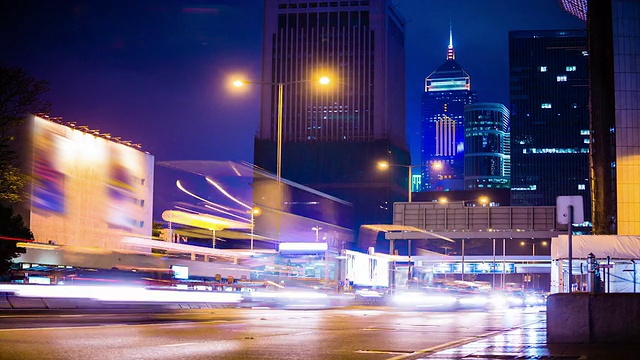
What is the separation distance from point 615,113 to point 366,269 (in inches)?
924

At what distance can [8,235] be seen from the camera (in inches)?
1988

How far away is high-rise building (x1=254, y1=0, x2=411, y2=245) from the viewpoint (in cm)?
15950

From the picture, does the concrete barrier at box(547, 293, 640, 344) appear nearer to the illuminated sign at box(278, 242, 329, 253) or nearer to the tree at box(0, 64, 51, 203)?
the illuminated sign at box(278, 242, 329, 253)

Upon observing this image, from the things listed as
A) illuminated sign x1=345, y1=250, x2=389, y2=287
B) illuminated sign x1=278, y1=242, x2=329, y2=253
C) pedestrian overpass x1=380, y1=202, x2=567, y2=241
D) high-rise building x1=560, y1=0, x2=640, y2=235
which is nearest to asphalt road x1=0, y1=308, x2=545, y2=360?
illuminated sign x1=278, y1=242, x2=329, y2=253

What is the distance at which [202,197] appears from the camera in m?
76.1

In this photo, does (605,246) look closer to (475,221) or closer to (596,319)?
(596,319)

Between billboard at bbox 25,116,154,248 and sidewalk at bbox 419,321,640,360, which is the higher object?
billboard at bbox 25,116,154,248

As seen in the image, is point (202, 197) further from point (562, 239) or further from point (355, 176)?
point (355, 176)

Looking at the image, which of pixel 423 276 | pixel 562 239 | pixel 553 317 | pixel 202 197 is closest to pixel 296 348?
pixel 553 317

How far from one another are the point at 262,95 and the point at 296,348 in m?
161

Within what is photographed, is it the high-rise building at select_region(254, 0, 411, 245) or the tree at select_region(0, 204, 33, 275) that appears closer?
the tree at select_region(0, 204, 33, 275)

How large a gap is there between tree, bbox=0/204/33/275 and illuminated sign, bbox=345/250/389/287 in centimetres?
1916

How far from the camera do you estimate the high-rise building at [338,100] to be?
159500 mm

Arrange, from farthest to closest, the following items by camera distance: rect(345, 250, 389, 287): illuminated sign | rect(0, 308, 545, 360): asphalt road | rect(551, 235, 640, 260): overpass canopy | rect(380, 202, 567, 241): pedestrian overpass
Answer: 1. rect(380, 202, 567, 241): pedestrian overpass
2. rect(551, 235, 640, 260): overpass canopy
3. rect(345, 250, 389, 287): illuminated sign
4. rect(0, 308, 545, 360): asphalt road
